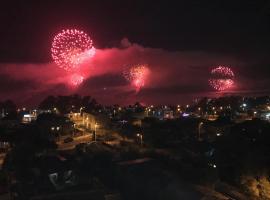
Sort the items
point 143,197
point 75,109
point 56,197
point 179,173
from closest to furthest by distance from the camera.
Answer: point 56,197 → point 143,197 → point 179,173 → point 75,109

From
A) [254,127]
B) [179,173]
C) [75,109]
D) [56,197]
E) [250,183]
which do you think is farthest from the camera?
[75,109]

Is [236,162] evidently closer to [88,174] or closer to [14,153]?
[88,174]

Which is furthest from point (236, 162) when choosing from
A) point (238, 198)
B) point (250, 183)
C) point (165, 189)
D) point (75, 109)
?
point (75, 109)

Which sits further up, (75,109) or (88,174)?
(75,109)

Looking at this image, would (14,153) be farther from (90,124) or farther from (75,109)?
(75,109)

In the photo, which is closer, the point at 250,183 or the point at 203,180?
the point at 203,180

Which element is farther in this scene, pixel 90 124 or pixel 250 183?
pixel 90 124

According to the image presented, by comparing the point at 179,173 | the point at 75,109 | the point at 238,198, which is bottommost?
the point at 238,198

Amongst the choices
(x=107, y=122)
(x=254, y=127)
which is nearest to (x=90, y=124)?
(x=107, y=122)

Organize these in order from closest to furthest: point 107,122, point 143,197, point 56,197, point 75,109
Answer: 1. point 56,197
2. point 143,197
3. point 107,122
4. point 75,109
